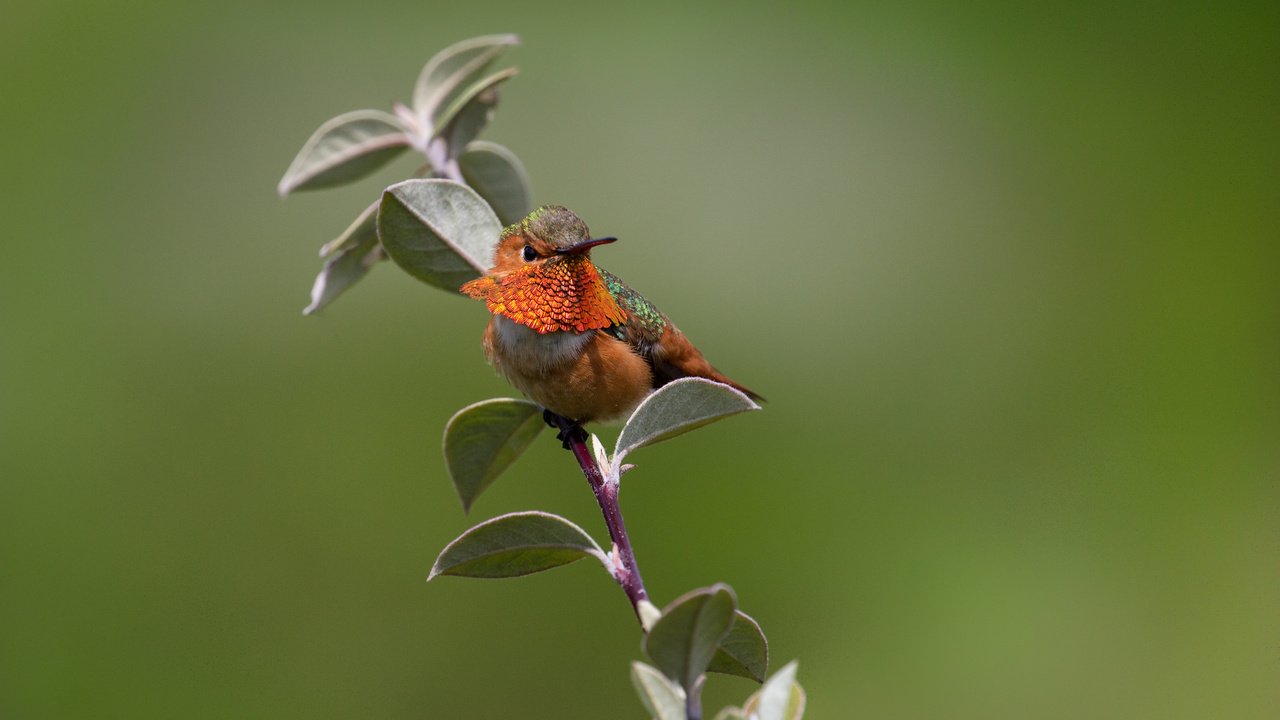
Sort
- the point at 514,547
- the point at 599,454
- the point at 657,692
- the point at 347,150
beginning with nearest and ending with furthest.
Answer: the point at 657,692, the point at 514,547, the point at 599,454, the point at 347,150

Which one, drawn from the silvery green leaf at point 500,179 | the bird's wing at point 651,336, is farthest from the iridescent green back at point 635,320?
the silvery green leaf at point 500,179

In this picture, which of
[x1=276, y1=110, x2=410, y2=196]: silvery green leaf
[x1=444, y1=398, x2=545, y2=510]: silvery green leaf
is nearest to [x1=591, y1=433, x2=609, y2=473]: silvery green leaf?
[x1=444, y1=398, x2=545, y2=510]: silvery green leaf

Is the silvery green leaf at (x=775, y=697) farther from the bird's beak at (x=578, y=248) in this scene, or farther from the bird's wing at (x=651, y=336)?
the bird's wing at (x=651, y=336)

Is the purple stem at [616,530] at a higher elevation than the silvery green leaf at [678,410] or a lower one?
lower

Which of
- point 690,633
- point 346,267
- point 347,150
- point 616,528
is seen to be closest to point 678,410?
point 616,528

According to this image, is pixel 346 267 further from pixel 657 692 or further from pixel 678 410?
pixel 657 692

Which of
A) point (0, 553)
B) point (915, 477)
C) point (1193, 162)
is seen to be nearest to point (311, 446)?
point (0, 553)
